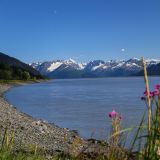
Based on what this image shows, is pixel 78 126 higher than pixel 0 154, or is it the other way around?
pixel 0 154

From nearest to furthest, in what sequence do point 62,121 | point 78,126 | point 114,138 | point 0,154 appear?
1. point 114,138
2. point 0,154
3. point 78,126
4. point 62,121

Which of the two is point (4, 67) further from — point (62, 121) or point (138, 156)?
point (138, 156)

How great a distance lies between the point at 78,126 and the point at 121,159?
1242 inches

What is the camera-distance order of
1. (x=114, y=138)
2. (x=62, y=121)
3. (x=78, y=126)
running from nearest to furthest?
(x=114, y=138)
(x=78, y=126)
(x=62, y=121)

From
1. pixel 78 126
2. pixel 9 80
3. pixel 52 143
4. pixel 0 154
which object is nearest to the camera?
pixel 0 154

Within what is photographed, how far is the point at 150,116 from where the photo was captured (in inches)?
165

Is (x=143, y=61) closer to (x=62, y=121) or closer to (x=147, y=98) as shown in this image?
(x=147, y=98)

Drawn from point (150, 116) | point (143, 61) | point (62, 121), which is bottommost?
point (62, 121)

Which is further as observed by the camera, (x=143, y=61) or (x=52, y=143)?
(x=52, y=143)

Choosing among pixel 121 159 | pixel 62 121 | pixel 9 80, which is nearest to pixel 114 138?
pixel 121 159

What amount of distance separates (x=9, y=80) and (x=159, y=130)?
548ft

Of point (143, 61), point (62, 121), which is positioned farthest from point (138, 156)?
point (62, 121)

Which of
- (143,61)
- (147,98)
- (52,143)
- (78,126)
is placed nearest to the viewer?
(143,61)

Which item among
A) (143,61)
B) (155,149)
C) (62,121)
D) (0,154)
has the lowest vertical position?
(62,121)
